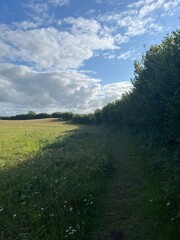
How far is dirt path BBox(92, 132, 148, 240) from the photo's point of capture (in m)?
7.53

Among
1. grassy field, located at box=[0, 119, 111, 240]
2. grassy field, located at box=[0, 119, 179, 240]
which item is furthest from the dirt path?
grassy field, located at box=[0, 119, 111, 240]

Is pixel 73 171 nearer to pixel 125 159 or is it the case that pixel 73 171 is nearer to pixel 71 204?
pixel 71 204

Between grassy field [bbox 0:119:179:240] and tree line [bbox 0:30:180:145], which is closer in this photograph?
grassy field [bbox 0:119:179:240]

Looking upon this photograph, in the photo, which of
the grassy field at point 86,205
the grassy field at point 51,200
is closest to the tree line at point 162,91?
the grassy field at point 86,205

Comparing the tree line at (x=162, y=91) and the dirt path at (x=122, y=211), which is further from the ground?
the tree line at (x=162, y=91)

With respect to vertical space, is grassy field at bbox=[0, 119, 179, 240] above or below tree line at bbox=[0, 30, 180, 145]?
below

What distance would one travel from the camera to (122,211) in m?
9.08

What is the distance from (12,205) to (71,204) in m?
1.87

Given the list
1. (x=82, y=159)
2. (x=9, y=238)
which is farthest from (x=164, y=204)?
(x=82, y=159)

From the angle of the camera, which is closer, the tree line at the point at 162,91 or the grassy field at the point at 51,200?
the grassy field at the point at 51,200

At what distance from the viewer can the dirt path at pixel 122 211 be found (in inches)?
297

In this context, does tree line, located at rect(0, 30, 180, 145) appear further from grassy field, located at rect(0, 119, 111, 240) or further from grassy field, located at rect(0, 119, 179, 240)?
grassy field, located at rect(0, 119, 111, 240)

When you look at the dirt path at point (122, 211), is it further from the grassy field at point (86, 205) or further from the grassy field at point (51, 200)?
the grassy field at point (51, 200)

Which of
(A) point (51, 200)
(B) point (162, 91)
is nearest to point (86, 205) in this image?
(A) point (51, 200)
